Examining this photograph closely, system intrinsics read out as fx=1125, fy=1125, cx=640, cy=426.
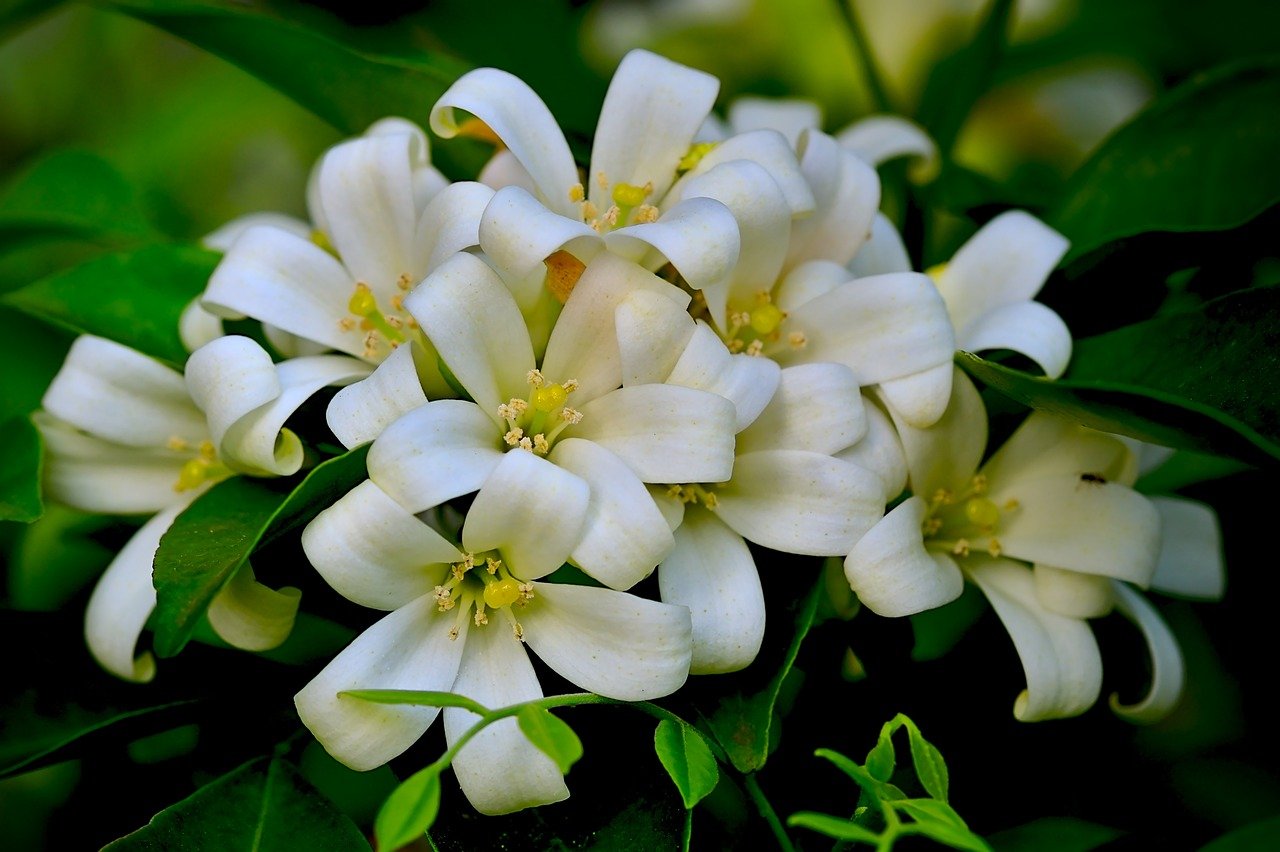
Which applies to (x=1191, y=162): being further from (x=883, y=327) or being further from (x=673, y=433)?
(x=673, y=433)

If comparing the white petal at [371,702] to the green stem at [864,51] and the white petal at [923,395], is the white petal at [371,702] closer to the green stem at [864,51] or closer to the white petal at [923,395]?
the white petal at [923,395]

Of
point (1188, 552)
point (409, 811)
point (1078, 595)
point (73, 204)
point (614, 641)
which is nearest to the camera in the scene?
point (409, 811)

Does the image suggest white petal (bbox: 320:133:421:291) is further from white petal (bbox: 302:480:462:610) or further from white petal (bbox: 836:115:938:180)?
white petal (bbox: 836:115:938:180)

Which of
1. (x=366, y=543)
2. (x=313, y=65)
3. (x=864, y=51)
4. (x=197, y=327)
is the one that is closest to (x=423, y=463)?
(x=366, y=543)

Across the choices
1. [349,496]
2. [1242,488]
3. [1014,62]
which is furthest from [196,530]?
[1014,62]

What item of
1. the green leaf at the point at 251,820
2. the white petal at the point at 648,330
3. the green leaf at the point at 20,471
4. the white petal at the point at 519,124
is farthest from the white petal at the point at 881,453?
the green leaf at the point at 20,471
